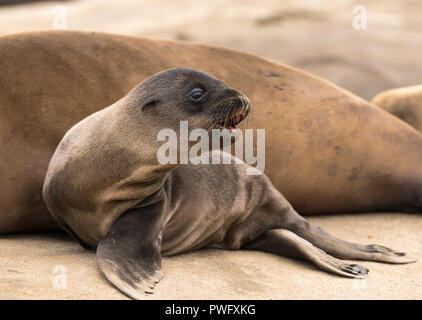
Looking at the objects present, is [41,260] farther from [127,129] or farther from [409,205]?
[409,205]

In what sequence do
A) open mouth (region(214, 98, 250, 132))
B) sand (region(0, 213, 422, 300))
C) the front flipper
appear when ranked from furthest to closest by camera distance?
1. open mouth (region(214, 98, 250, 132))
2. the front flipper
3. sand (region(0, 213, 422, 300))

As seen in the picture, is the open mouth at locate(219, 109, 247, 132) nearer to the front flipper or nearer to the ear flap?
the ear flap

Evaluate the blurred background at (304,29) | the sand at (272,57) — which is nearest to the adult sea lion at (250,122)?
the sand at (272,57)

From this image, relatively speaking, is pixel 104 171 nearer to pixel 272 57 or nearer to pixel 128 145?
pixel 128 145

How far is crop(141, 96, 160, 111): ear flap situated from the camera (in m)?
3.10

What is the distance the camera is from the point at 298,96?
470 centimetres

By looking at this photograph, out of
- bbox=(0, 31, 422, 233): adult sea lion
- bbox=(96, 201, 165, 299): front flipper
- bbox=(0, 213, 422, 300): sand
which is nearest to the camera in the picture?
bbox=(0, 213, 422, 300): sand

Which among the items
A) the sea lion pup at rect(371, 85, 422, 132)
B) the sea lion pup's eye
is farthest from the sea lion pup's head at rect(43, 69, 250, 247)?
the sea lion pup at rect(371, 85, 422, 132)

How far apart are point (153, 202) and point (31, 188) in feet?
2.64

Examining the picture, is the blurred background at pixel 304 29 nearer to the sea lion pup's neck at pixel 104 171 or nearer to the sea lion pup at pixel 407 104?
the sea lion pup at pixel 407 104

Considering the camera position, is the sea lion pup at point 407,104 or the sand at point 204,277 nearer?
the sand at point 204,277

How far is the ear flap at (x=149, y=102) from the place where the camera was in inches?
122

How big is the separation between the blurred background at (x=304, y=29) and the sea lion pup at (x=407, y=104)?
273cm

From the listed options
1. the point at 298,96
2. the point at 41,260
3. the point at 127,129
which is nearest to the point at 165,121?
the point at 127,129
